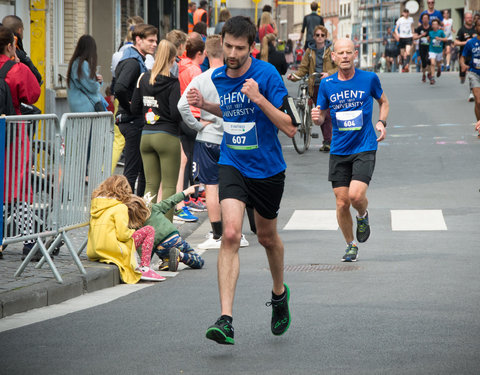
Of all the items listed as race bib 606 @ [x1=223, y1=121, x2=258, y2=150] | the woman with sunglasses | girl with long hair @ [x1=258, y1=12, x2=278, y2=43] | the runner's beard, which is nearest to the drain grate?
race bib 606 @ [x1=223, y1=121, x2=258, y2=150]

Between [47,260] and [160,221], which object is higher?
[160,221]

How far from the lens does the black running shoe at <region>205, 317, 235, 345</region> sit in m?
6.44

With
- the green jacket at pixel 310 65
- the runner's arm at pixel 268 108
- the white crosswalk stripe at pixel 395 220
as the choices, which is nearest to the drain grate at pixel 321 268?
the white crosswalk stripe at pixel 395 220

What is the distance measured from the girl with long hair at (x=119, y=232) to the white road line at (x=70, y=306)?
179mm

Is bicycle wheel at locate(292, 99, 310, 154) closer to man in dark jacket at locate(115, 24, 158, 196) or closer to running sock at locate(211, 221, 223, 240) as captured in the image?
Result: man in dark jacket at locate(115, 24, 158, 196)

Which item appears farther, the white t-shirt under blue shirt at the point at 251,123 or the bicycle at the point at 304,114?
the bicycle at the point at 304,114

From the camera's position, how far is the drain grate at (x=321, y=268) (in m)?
10.1

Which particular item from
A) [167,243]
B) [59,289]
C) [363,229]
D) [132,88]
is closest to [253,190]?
[59,289]

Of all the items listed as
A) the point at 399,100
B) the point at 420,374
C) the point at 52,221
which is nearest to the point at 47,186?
the point at 52,221

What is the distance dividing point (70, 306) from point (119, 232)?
132 cm

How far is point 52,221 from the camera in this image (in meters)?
9.28

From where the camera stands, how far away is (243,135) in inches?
276

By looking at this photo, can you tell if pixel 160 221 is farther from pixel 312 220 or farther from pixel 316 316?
pixel 312 220

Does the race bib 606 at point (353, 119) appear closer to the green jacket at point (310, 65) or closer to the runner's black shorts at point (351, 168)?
the runner's black shorts at point (351, 168)
